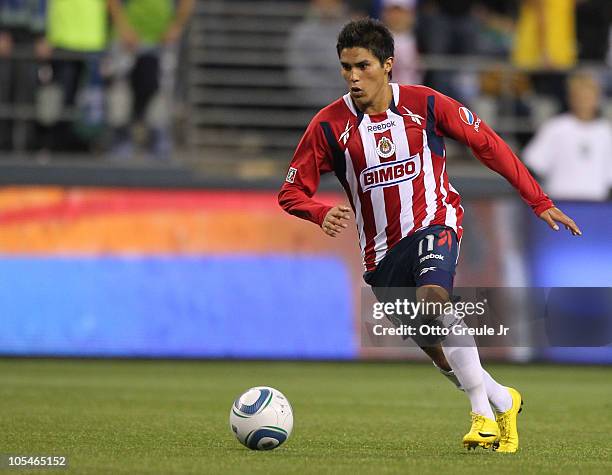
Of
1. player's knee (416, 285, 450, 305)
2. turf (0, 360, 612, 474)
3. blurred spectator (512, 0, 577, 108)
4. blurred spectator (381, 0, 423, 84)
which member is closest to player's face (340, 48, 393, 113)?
player's knee (416, 285, 450, 305)

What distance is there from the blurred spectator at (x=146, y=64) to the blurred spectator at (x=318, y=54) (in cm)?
148

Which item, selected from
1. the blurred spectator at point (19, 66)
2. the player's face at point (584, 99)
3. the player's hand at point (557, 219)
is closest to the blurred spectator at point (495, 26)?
the player's face at point (584, 99)

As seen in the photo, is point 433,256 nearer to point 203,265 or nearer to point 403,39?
point 203,265

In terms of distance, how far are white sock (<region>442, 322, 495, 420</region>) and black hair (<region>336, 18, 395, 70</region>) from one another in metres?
1.56

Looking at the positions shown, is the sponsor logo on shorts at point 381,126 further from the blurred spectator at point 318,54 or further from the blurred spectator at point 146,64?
the blurred spectator at point 318,54

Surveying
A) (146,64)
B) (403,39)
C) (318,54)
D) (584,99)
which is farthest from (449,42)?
(146,64)

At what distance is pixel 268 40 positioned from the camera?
60.4 ft

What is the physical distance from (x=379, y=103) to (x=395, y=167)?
Result: 1.20 ft

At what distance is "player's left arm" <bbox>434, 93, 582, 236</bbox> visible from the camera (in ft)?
24.7

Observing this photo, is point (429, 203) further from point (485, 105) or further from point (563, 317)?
point (485, 105)

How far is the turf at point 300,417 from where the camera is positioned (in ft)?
22.3

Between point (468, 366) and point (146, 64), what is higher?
point (146, 64)

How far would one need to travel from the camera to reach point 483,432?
7191 millimetres

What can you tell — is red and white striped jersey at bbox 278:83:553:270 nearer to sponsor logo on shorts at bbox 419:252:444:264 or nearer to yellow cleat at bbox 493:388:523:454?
sponsor logo on shorts at bbox 419:252:444:264
